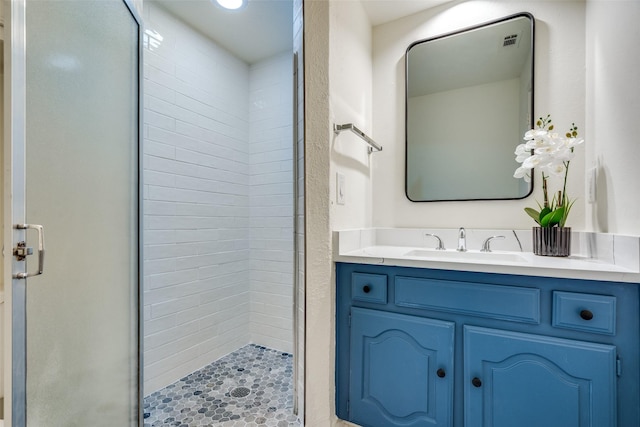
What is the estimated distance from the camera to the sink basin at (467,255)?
134 cm

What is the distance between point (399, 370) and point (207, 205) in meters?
1.59

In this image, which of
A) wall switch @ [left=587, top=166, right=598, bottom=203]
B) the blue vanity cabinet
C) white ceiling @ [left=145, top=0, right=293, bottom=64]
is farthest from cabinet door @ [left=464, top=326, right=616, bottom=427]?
white ceiling @ [left=145, top=0, right=293, bottom=64]

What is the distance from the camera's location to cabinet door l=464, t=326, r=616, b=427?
0.91 metres

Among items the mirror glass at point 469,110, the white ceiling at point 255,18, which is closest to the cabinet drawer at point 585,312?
the mirror glass at point 469,110

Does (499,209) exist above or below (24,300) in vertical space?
above

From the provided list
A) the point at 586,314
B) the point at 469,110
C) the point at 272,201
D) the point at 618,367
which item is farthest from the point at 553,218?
the point at 272,201

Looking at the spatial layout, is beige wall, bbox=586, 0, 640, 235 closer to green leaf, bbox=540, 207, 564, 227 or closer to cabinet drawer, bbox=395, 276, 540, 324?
green leaf, bbox=540, 207, 564, 227

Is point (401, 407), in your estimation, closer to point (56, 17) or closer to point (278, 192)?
point (278, 192)

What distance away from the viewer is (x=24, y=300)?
2.60 ft

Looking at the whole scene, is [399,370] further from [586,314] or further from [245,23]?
[245,23]

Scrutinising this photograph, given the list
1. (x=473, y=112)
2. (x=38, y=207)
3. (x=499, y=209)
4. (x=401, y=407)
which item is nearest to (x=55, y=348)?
(x=38, y=207)

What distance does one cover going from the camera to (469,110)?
1.60 m

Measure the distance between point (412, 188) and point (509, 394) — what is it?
3.54ft

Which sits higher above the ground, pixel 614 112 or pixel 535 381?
pixel 614 112
